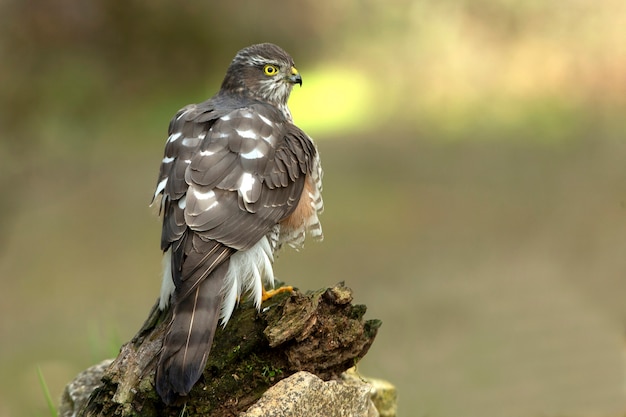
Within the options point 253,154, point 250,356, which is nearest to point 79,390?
point 250,356

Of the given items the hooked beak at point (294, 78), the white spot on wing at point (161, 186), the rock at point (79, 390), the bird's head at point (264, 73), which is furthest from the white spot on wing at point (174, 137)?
the rock at point (79, 390)

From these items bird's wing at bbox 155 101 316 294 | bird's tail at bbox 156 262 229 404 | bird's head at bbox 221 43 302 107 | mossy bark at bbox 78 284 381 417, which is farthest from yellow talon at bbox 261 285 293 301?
bird's head at bbox 221 43 302 107

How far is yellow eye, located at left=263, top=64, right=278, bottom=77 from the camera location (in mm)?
3945

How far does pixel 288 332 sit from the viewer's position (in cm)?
291

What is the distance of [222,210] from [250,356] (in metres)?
0.61

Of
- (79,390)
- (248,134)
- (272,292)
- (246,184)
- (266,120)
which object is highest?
(266,120)

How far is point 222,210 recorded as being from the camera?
3.04 meters

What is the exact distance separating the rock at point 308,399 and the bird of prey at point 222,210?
0.99 ft

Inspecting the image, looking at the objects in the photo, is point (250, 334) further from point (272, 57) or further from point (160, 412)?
point (272, 57)

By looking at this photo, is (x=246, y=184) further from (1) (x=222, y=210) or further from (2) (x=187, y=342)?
(2) (x=187, y=342)

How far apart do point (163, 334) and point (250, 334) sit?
0.38 metres

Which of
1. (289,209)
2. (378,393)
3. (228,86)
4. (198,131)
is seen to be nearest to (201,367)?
(289,209)

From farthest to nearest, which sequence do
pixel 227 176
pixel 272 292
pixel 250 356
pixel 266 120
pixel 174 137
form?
pixel 266 120 → pixel 174 137 → pixel 272 292 → pixel 227 176 → pixel 250 356

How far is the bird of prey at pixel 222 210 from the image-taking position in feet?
9.26
